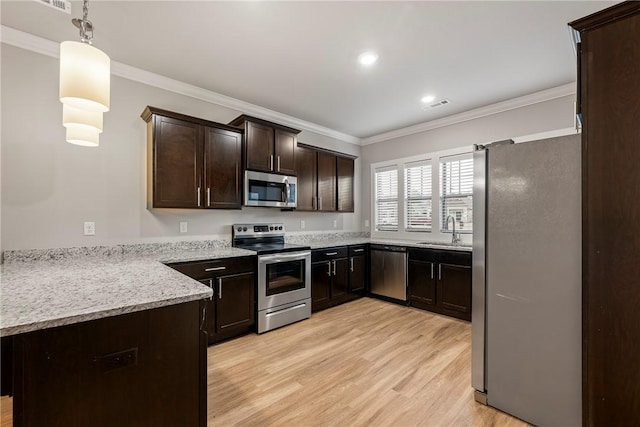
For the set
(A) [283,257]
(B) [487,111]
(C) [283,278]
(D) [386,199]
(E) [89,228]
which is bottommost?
(C) [283,278]

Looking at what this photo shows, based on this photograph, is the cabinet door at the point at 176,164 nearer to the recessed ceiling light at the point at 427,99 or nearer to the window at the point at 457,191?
the recessed ceiling light at the point at 427,99

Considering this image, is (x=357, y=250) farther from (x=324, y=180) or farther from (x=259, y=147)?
(x=259, y=147)

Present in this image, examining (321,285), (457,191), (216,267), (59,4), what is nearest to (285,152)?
(216,267)

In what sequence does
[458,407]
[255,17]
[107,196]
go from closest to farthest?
[458,407] < [255,17] < [107,196]

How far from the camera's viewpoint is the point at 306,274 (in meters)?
3.61

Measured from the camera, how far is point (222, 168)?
3.20 meters

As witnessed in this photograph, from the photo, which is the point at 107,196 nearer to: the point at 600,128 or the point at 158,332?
the point at 158,332

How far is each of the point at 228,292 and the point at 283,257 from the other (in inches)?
28.4

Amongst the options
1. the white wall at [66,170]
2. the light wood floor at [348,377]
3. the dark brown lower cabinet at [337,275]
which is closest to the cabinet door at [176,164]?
the white wall at [66,170]

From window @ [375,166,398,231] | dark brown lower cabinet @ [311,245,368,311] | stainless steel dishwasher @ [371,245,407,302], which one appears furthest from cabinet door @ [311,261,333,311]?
window @ [375,166,398,231]

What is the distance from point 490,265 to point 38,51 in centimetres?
401

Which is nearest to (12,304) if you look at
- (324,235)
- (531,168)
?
(531,168)

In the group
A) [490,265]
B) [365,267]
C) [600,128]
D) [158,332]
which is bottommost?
[365,267]

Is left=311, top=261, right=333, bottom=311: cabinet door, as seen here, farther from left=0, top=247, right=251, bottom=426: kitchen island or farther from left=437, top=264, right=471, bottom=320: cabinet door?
left=0, top=247, right=251, bottom=426: kitchen island
